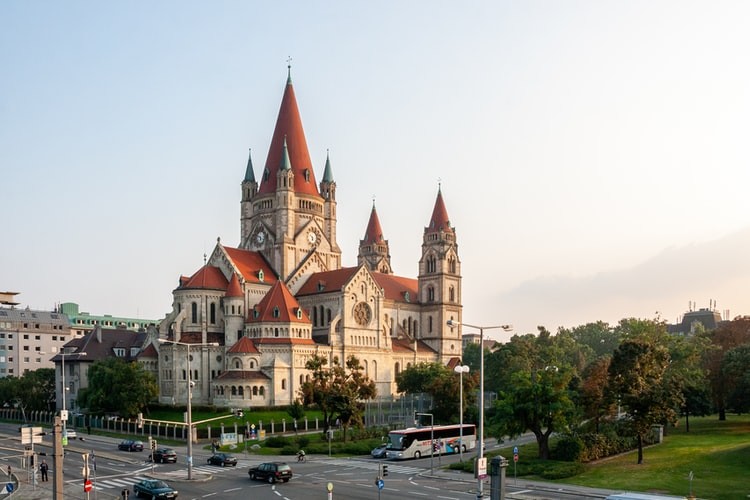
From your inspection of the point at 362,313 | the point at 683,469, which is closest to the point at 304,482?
the point at 683,469

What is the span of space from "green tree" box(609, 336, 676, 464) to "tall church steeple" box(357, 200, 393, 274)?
9877 centimetres

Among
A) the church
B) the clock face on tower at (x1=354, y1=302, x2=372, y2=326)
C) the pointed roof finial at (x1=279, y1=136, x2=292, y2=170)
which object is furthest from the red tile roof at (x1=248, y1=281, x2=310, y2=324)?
the pointed roof finial at (x1=279, y1=136, x2=292, y2=170)

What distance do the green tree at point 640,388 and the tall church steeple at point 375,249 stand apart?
9877cm

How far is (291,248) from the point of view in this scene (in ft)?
395

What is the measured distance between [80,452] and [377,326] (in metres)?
56.5

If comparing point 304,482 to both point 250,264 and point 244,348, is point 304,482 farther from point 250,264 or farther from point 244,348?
point 250,264

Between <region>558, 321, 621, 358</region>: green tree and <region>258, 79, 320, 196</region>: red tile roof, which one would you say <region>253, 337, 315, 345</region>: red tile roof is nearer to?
<region>258, 79, 320, 196</region>: red tile roof

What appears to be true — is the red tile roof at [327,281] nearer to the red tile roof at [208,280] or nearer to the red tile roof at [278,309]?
the red tile roof at [278,309]

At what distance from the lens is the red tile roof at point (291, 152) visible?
Answer: 408ft

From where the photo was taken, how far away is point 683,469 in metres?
52.8

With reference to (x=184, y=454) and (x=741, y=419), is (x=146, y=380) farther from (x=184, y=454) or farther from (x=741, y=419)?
(x=741, y=419)

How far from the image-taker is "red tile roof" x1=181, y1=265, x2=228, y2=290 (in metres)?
110

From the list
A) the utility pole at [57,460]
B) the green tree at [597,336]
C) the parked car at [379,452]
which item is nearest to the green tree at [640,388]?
the parked car at [379,452]

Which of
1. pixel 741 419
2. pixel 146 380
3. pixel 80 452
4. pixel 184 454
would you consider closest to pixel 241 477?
pixel 184 454
